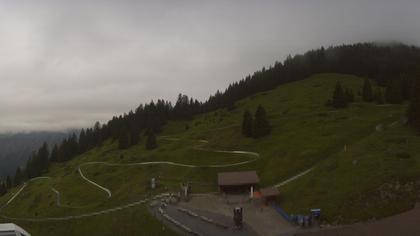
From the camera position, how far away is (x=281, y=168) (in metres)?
88.1

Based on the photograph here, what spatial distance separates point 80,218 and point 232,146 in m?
50.9

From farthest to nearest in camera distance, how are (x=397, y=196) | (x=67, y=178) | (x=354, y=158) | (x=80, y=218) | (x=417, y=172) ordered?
(x=67, y=178)
(x=80, y=218)
(x=354, y=158)
(x=417, y=172)
(x=397, y=196)

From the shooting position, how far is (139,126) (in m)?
197

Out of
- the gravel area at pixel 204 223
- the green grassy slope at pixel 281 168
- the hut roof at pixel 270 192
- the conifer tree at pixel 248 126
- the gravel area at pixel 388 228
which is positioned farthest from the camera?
the conifer tree at pixel 248 126

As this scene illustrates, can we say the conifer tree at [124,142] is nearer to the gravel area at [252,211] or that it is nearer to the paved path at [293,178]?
the gravel area at [252,211]

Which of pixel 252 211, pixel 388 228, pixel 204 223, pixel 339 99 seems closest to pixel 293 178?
pixel 252 211

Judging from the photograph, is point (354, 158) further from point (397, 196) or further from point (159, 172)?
point (159, 172)

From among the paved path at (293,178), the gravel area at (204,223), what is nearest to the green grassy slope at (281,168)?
the paved path at (293,178)

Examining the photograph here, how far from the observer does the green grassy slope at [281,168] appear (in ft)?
211

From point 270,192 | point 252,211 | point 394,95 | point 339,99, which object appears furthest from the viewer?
point 339,99

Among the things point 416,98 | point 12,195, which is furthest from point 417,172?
point 12,195

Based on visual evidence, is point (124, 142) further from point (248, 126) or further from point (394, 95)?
point (394, 95)

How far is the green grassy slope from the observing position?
2527 inches

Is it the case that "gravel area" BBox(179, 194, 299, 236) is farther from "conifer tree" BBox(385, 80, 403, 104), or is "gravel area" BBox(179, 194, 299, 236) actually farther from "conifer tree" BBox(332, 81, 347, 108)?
"conifer tree" BBox(385, 80, 403, 104)
